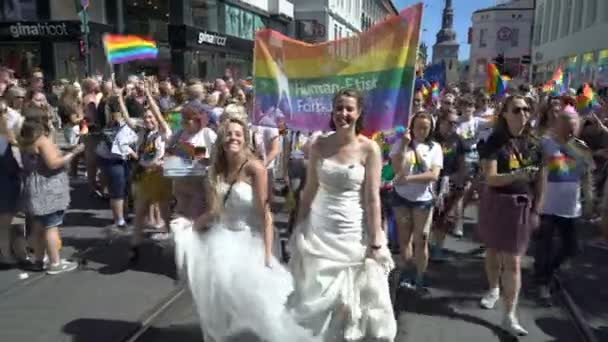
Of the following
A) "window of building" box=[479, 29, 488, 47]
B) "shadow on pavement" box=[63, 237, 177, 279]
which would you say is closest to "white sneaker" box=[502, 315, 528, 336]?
"shadow on pavement" box=[63, 237, 177, 279]

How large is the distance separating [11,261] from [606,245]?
23.0ft

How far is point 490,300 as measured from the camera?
4.79 metres

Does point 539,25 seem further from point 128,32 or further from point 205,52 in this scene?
point 128,32

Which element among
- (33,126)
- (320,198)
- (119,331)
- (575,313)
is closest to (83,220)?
(33,126)

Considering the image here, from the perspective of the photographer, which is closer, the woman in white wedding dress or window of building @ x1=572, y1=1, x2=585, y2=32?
the woman in white wedding dress

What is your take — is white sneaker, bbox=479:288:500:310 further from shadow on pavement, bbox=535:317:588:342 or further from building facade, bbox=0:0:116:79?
building facade, bbox=0:0:116:79

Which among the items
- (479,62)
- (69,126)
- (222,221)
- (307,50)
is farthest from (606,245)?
(479,62)

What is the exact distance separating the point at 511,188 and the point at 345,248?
1591 mm

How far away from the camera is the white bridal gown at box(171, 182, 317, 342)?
3375mm

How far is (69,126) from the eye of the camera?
9945 mm

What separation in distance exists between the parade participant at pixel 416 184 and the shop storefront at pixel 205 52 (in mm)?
15798

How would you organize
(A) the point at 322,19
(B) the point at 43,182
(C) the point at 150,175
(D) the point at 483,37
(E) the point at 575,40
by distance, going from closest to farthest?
(B) the point at 43,182, (C) the point at 150,175, (E) the point at 575,40, (A) the point at 322,19, (D) the point at 483,37

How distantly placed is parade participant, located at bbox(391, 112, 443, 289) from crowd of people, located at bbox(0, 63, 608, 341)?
0.04 ft

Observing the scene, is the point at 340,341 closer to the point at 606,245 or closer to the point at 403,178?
the point at 403,178
